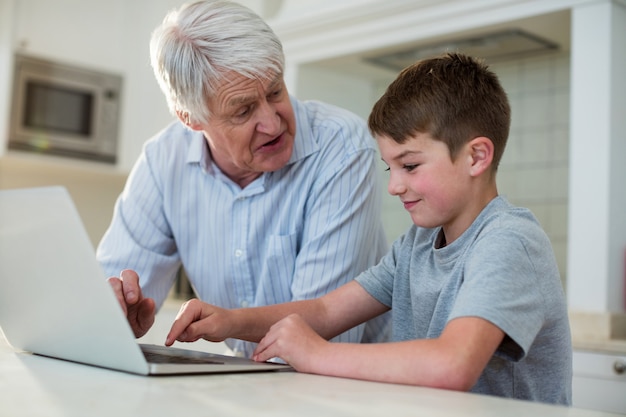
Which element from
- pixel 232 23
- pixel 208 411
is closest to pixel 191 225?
pixel 232 23

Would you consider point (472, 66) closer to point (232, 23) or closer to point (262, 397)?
point (232, 23)

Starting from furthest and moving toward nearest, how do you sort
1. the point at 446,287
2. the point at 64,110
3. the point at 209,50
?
the point at 64,110 → the point at 209,50 → the point at 446,287

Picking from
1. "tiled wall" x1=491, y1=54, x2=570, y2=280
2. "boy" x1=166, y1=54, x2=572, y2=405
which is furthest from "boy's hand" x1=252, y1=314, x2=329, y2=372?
"tiled wall" x1=491, y1=54, x2=570, y2=280

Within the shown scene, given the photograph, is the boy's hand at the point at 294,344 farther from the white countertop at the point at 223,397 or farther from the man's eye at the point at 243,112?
the man's eye at the point at 243,112

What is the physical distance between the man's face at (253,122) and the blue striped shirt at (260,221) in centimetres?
6

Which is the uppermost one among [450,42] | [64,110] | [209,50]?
[450,42]

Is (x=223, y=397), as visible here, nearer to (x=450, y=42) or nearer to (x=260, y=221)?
(x=260, y=221)

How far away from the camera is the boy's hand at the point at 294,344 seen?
3.15ft

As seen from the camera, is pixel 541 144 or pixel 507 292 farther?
pixel 541 144

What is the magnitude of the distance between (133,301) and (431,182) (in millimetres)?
480

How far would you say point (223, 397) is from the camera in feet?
2.31

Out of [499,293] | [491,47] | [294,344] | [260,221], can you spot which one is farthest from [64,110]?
[499,293]

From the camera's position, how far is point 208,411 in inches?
25.0

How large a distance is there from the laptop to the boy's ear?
16.0 inches
